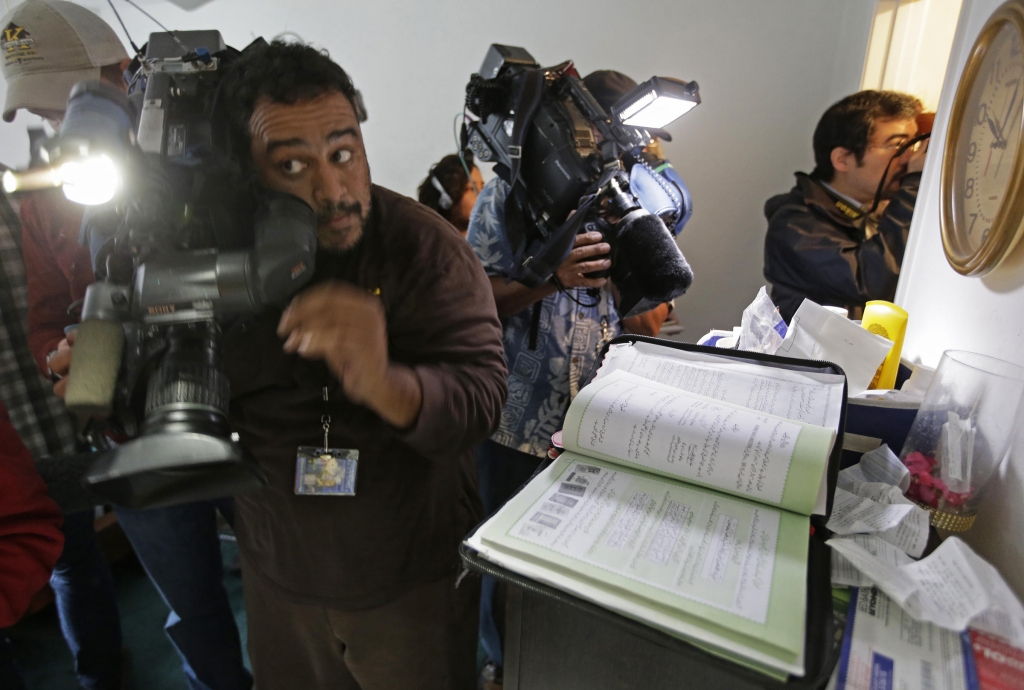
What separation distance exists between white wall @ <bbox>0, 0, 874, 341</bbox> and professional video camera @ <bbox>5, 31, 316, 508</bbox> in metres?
1.73

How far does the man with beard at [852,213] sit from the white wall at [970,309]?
319 millimetres

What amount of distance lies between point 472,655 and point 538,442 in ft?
1.38

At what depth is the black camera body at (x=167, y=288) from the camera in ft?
1.64

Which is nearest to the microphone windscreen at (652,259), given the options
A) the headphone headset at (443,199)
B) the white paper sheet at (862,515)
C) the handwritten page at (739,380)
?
the handwritten page at (739,380)

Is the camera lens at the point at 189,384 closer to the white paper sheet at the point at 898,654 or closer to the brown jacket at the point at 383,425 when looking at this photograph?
the brown jacket at the point at 383,425

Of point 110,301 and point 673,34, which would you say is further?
point 673,34

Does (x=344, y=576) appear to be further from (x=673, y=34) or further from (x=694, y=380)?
(x=673, y=34)

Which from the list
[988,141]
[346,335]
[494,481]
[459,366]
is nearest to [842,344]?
[988,141]

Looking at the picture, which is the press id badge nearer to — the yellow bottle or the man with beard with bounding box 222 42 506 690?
the man with beard with bounding box 222 42 506 690

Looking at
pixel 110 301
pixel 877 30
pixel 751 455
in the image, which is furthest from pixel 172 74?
pixel 877 30

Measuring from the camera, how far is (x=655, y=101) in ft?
3.16

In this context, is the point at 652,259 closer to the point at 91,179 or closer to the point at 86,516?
the point at 91,179

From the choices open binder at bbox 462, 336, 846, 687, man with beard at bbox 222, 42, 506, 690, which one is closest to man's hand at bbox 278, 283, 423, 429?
man with beard at bbox 222, 42, 506, 690

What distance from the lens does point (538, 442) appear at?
113 centimetres
